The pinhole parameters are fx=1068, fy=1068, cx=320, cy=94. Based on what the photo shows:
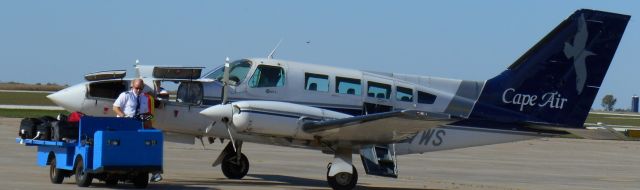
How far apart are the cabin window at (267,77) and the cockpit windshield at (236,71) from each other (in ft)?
0.68

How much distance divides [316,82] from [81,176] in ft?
16.1

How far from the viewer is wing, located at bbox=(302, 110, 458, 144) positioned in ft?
60.2

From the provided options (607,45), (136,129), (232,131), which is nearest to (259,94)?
(232,131)

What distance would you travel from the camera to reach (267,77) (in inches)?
792

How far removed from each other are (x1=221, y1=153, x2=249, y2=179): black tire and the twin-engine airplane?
0.07 feet

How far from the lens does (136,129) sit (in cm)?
1828

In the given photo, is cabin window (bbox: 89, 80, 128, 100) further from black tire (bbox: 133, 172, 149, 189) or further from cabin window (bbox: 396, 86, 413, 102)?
cabin window (bbox: 396, 86, 413, 102)

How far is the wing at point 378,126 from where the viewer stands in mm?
18344

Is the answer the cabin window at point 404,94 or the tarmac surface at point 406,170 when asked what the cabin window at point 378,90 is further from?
the tarmac surface at point 406,170

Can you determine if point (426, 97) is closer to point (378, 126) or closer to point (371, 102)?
point (371, 102)

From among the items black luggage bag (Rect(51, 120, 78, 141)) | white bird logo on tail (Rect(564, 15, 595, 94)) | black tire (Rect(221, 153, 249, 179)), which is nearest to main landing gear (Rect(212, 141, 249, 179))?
black tire (Rect(221, 153, 249, 179))

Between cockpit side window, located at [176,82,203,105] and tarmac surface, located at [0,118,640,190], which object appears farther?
tarmac surface, located at [0,118,640,190]

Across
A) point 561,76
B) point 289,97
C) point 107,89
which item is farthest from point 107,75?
point 561,76

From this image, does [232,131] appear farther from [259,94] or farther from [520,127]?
[520,127]
